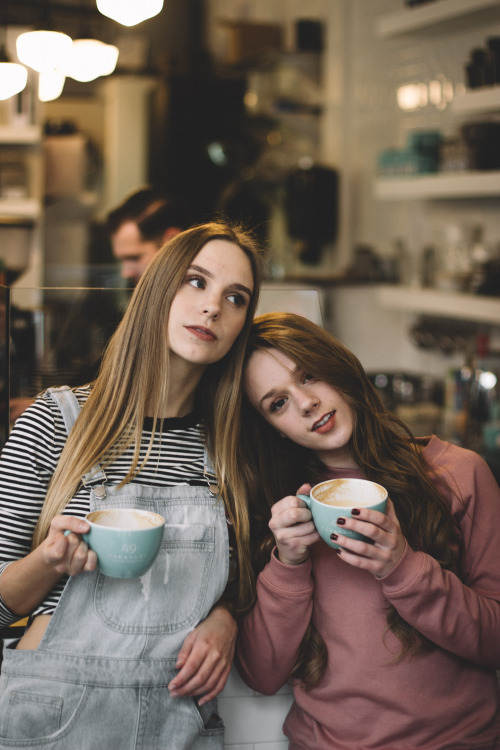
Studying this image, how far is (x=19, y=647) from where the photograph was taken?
4.06 ft

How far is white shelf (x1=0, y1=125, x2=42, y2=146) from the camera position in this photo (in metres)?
3.92

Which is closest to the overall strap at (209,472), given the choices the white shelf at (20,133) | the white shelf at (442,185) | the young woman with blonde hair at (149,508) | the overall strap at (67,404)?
the young woman with blonde hair at (149,508)

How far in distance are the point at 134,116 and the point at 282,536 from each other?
178 inches

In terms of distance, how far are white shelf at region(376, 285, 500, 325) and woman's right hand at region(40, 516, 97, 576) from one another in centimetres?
184

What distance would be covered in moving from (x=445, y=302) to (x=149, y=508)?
1902mm

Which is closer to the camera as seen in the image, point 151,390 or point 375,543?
point 375,543

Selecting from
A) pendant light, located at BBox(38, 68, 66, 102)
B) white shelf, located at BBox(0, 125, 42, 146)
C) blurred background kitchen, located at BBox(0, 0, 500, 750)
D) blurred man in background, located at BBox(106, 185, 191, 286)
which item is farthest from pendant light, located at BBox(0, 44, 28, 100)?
blurred man in background, located at BBox(106, 185, 191, 286)

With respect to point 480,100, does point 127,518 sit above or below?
below

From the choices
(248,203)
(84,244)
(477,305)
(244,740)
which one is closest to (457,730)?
(244,740)

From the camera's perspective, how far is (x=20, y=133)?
3.92 metres

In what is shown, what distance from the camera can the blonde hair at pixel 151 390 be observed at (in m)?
1.30

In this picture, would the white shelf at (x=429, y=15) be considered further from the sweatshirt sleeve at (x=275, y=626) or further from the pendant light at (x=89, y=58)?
the sweatshirt sleeve at (x=275, y=626)

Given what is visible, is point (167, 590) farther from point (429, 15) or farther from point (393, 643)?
point (429, 15)

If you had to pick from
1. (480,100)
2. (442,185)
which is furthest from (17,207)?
(480,100)
